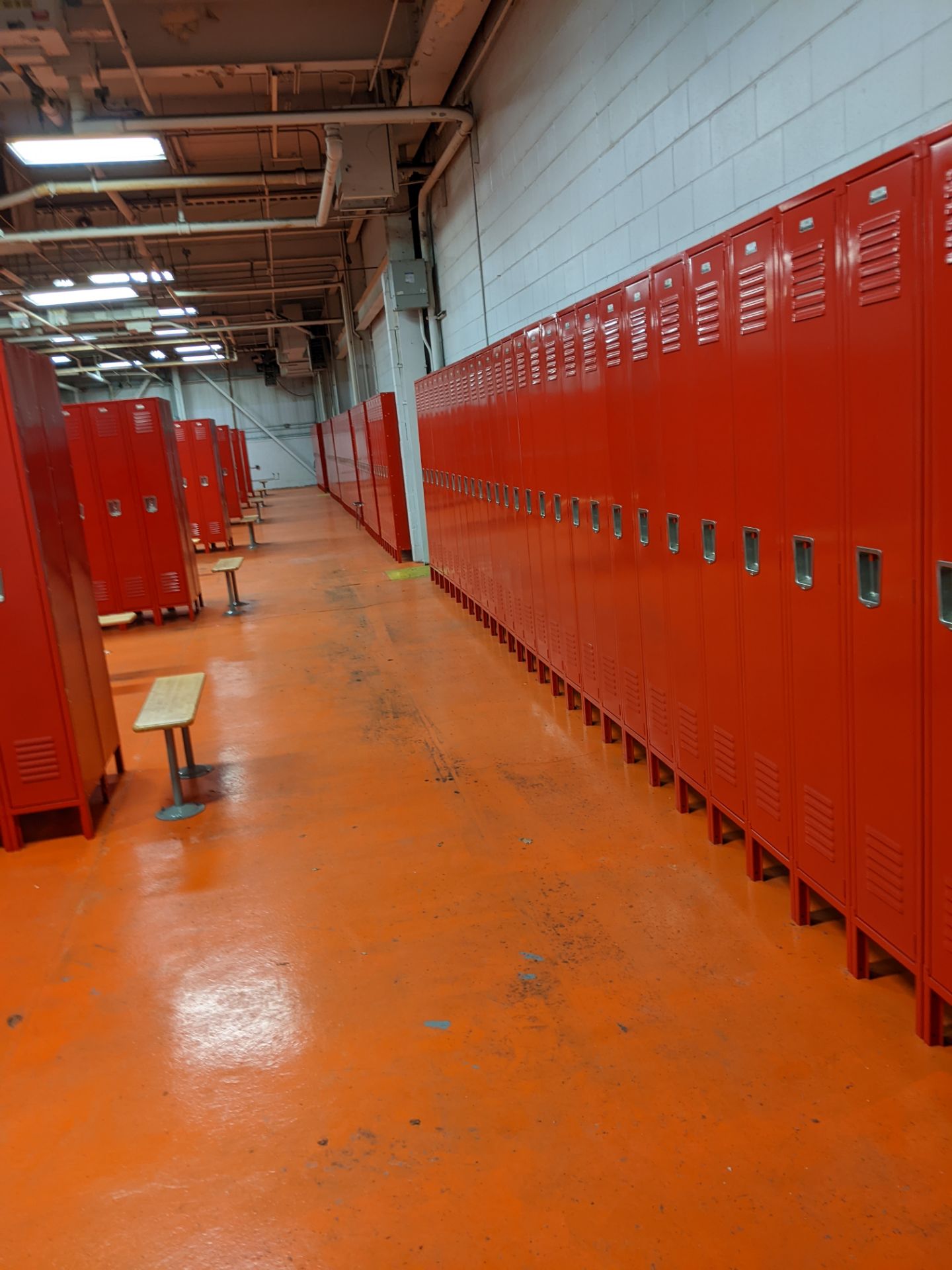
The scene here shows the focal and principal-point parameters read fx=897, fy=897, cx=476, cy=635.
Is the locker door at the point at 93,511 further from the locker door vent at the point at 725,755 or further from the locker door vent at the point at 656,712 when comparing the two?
the locker door vent at the point at 725,755

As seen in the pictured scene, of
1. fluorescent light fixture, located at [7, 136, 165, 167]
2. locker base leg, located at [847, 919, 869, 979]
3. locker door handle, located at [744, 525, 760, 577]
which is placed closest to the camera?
locker base leg, located at [847, 919, 869, 979]

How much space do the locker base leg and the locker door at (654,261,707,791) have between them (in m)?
0.99

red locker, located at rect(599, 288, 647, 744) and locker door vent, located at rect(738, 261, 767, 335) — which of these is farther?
red locker, located at rect(599, 288, 647, 744)

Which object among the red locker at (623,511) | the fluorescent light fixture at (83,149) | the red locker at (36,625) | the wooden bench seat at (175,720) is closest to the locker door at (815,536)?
the red locker at (623,511)

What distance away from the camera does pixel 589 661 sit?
479cm

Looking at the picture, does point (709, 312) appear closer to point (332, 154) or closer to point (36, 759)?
point (36, 759)

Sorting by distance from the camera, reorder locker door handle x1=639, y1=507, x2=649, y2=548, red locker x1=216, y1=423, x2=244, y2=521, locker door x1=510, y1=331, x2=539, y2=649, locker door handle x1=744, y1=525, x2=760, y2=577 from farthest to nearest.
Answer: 1. red locker x1=216, y1=423, x2=244, y2=521
2. locker door x1=510, y1=331, x2=539, y2=649
3. locker door handle x1=639, y1=507, x2=649, y2=548
4. locker door handle x1=744, y1=525, x2=760, y2=577

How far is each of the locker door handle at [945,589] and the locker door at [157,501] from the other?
26.9ft

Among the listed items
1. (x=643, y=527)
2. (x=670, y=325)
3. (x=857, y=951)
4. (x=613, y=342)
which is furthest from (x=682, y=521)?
(x=857, y=951)

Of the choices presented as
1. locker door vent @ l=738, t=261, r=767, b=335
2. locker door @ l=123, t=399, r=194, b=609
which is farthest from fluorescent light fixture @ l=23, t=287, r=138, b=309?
locker door vent @ l=738, t=261, r=767, b=335

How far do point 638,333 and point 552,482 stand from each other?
4.88 ft

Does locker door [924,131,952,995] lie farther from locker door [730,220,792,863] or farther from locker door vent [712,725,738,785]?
locker door vent [712,725,738,785]

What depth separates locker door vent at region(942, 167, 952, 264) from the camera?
189 cm

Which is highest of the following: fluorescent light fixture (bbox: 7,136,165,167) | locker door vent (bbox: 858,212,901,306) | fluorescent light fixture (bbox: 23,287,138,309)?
fluorescent light fixture (bbox: 7,136,165,167)
